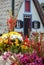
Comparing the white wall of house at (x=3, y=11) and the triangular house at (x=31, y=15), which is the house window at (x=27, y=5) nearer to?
the triangular house at (x=31, y=15)

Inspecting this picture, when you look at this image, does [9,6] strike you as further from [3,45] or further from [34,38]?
[34,38]

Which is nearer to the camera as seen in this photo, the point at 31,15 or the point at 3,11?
the point at 31,15

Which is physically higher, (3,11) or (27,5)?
(27,5)

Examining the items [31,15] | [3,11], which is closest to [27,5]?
[31,15]

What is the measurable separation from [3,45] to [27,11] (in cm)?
355

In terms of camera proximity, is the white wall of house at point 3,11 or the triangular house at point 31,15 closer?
the triangular house at point 31,15

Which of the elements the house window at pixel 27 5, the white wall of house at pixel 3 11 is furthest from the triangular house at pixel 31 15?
the white wall of house at pixel 3 11

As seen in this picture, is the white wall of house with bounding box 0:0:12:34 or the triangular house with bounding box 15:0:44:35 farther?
the white wall of house with bounding box 0:0:12:34

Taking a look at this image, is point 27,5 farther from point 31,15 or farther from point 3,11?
point 3,11

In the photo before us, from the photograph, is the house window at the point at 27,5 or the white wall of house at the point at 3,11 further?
the white wall of house at the point at 3,11

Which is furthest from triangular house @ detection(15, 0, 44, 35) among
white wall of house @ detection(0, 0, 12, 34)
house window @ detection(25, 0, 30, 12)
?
white wall of house @ detection(0, 0, 12, 34)

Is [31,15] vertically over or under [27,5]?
under

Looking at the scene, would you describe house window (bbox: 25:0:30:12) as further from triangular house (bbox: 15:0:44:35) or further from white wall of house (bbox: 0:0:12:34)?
white wall of house (bbox: 0:0:12:34)

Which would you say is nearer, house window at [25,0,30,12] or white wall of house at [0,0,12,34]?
house window at [25,0,30,12]
